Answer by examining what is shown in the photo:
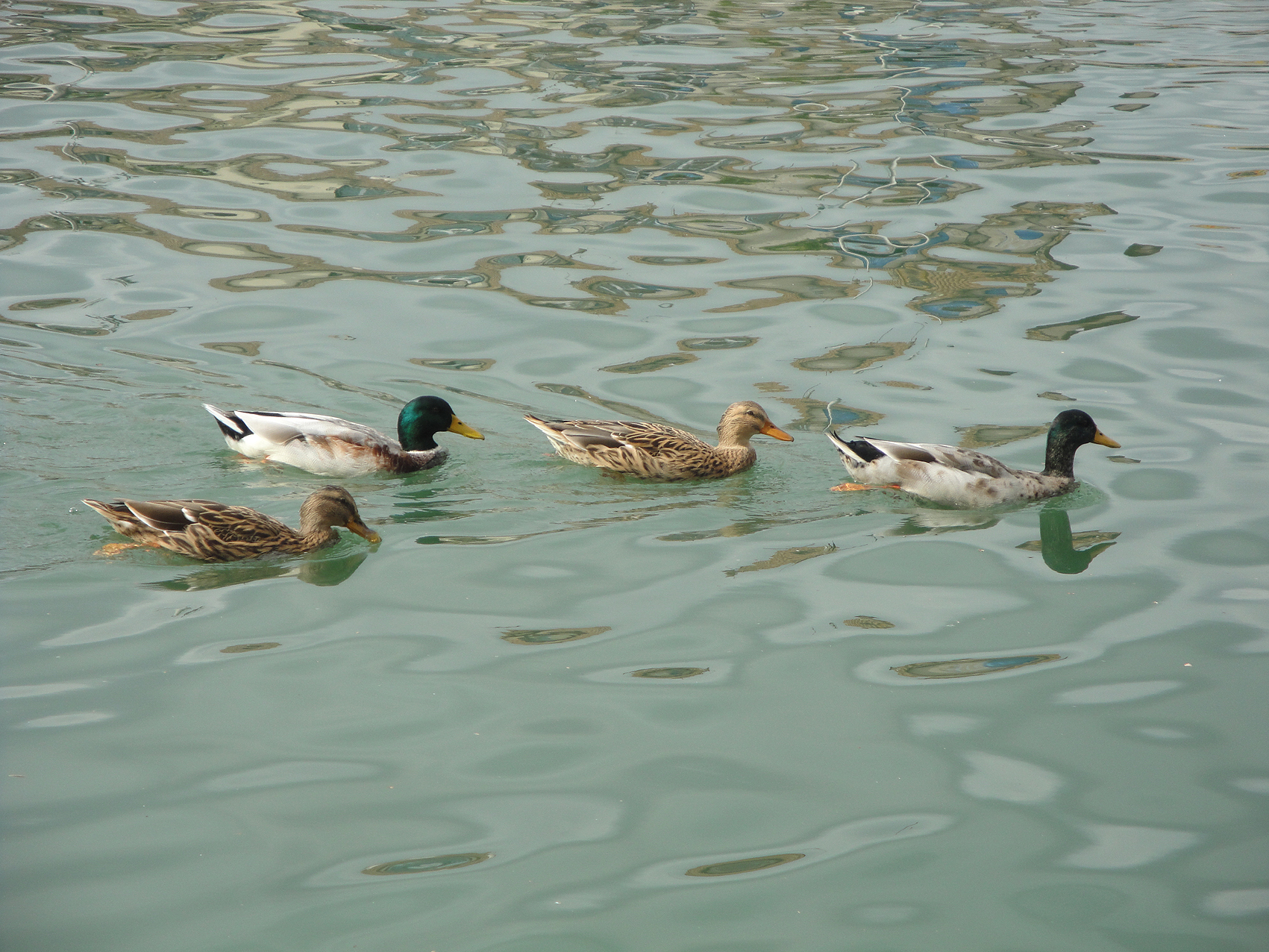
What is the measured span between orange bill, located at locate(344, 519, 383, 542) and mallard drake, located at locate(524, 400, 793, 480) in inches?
66.0

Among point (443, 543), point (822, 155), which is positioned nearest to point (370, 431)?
point (443, 543)

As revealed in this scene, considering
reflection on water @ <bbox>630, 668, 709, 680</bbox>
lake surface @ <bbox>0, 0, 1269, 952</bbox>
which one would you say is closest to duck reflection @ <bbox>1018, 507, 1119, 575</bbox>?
lake surface @ <bbox>0, 0, 1269, 952</bbox>

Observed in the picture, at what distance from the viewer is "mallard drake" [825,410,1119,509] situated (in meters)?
8.39

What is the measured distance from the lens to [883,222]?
1390cm

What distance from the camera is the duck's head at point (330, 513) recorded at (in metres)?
7.62

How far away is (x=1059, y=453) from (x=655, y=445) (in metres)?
2.77

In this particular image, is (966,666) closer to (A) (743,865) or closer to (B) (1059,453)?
(A) (743,865)

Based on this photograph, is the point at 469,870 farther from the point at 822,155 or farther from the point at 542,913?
Answer: the point at 822,155

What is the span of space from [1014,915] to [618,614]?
267cm

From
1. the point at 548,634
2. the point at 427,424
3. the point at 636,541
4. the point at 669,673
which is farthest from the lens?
the point at 427,424

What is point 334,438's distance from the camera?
8875 mm

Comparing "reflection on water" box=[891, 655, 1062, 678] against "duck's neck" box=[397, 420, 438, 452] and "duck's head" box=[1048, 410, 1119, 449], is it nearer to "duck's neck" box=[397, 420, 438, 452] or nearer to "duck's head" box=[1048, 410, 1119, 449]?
"duck's head" box=[1048, 410, 1119, 449]

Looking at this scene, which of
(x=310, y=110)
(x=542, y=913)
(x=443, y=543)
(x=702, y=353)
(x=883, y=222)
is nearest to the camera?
(x=542, y=913)

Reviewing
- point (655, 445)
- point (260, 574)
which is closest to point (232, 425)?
point (260, 574)
